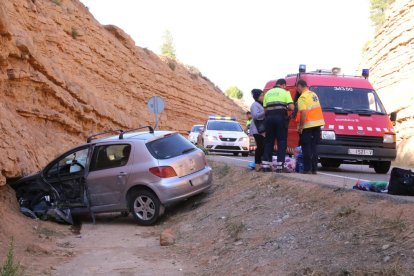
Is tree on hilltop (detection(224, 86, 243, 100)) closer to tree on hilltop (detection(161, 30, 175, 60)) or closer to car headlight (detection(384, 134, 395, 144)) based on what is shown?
tree on hilltop (detection(161, 30, 175, 60))

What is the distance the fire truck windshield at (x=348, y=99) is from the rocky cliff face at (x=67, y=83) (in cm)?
708

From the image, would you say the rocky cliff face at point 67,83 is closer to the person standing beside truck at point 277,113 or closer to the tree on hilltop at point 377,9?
the person standing beside truck at point 277,113

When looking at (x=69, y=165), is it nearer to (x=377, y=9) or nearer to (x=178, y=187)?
(x=178, y=187)

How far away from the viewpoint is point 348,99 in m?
13.5

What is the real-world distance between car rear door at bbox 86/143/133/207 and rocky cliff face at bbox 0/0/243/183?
152 cm

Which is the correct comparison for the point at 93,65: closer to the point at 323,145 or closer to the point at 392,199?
the point at 323,145

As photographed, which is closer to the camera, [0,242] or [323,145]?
[0,242]

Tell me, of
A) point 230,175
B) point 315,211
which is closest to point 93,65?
point 230,175

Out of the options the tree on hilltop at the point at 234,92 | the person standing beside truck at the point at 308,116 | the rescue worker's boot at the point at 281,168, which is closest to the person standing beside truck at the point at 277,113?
the person standing beside truck at the point at 308,116

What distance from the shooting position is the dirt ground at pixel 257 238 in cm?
529

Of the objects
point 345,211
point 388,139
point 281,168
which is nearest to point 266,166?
point 281,168

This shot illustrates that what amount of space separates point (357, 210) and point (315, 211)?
3.05 feet

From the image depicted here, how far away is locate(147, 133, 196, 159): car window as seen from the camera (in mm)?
10555

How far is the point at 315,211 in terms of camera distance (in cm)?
732
